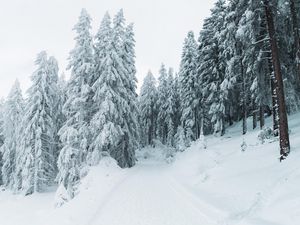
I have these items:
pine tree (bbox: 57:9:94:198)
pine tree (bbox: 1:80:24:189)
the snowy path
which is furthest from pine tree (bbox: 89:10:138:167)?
pine tree (bbox: 1:80:24:189)

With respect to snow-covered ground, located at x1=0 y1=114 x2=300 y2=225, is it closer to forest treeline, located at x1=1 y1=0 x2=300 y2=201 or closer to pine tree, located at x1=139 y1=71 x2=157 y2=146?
forest treeline, located at x1=1 y1=0 x2=300 y2=201

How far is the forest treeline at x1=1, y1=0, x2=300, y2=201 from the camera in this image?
2243 cm

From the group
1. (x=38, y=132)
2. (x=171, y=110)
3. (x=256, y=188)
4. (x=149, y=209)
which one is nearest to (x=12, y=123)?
(x=38, y=132)

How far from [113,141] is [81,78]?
6.52 metres

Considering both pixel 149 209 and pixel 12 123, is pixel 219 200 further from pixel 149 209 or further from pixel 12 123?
pixel 12 123

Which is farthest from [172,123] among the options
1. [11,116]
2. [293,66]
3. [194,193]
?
[194,193]

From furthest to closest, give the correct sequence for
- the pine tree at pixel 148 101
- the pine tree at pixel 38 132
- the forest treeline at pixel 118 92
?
the pine tree at pixel 148 101 → the pine tree at pixel 38 132 → the forest treeline at pixel 118 92

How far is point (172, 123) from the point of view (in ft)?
212

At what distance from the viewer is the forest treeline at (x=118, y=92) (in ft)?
73.6

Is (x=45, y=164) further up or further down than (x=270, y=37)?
further down

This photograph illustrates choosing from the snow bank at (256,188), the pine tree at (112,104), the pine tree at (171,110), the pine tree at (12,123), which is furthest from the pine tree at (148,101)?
the snow bank at (256,188)

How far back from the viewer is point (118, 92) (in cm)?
3266

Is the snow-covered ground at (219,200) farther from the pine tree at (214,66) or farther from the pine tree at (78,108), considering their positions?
the pine tree at (214,66)

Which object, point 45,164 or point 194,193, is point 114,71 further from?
point 194,193
